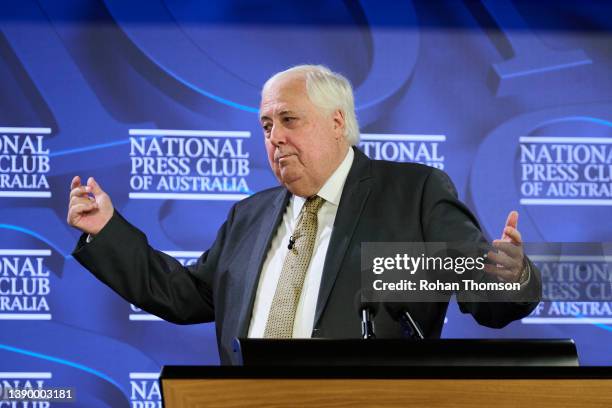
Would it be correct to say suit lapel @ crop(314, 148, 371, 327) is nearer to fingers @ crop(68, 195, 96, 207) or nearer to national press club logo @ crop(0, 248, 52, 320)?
fingers @ crop(68, 195, 96, 207)

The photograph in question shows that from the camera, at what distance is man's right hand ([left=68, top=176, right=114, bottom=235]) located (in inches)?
103

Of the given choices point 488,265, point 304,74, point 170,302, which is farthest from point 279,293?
point 488,265

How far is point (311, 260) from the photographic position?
2.69 meters

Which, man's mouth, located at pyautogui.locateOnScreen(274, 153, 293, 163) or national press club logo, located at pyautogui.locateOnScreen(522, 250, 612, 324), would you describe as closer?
national press club logo, located at pyautogui.locateOnScreen(522, 250, 612, 324)

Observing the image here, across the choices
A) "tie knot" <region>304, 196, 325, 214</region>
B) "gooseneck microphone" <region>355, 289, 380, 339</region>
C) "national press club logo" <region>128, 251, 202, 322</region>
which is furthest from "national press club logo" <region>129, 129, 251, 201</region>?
"gooseneck microphone" <region>355, 289, 380, 339</region>

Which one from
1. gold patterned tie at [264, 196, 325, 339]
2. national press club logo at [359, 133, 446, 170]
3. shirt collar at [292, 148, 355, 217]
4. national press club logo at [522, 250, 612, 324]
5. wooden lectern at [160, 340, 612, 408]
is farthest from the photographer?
national press club logo at [359, 133, 446, 170]

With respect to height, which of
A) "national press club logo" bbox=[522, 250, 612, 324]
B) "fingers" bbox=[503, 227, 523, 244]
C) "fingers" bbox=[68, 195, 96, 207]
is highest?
"fingers" bbox=[68, 195, 96, 207]

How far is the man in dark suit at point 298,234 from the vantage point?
2.62 meters

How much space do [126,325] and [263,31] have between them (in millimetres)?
1260

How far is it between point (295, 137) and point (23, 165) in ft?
4.91

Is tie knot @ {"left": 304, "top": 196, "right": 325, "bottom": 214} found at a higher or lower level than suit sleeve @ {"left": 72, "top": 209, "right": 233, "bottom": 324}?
higher

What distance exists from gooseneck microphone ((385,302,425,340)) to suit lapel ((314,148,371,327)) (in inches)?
16.7

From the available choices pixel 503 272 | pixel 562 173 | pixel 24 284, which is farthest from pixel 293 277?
pixel 562 173

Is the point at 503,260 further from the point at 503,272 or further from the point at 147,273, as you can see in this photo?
the point at 147,273
